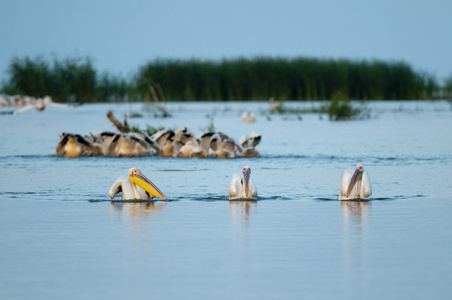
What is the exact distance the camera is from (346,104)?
31469 mm

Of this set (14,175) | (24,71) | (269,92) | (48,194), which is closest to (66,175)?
(14,175)

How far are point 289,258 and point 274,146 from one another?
1235 centimetres

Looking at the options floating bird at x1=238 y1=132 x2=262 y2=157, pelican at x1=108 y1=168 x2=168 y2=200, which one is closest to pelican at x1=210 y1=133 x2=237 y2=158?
floating bird at x1=238 y1=132 x2=262 y2=157

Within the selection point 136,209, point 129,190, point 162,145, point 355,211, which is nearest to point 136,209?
point 136,209

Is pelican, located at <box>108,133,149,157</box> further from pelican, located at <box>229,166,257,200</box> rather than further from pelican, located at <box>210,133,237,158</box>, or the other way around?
pelican, located at <box>229,166,257,200</box>

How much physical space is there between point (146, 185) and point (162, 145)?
6.93 m

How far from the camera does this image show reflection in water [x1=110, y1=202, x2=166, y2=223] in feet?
27.0

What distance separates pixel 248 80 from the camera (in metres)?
42.7

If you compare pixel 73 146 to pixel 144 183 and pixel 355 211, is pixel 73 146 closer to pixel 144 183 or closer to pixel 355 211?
pixel 144 183

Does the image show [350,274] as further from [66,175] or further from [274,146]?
[274,146]

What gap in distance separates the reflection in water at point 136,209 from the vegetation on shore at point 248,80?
31094 millimetres

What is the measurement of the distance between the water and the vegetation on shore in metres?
27.7

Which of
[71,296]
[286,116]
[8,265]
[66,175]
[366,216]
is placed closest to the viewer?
Answer: [71,296]

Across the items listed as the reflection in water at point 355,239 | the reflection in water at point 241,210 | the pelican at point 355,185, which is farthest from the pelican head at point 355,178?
the reflection in water at point 241,210
